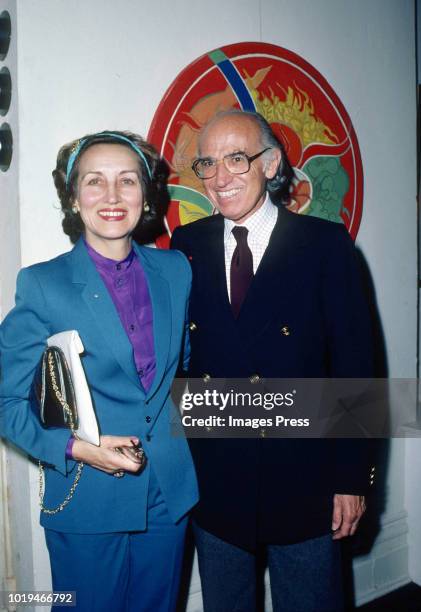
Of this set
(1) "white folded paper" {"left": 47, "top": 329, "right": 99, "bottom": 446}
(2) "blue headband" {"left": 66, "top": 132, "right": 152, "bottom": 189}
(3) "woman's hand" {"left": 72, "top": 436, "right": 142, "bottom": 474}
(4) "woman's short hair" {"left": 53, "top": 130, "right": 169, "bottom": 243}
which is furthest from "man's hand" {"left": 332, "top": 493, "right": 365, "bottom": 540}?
(2) "blue headband" {"left": 66, "top": 132, "right": 152, "bottom": 189}

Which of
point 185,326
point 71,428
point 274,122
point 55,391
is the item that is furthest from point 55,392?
point 274,122

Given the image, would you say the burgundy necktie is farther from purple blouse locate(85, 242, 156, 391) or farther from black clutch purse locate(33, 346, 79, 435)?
black clutch purse locate(33, 346, 79, 435)

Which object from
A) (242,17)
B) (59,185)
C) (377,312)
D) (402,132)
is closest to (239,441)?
(59,185)

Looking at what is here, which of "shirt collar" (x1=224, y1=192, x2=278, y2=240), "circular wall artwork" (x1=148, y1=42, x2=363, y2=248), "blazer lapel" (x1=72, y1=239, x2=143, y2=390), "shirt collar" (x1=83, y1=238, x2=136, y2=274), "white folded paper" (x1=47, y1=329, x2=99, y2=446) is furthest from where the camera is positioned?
"circular wall artwork" (x1=148, y1=42, x2=363, y2=248)

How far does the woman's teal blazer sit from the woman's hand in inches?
2.6

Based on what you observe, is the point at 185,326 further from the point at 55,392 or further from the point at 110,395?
the point at 55,392

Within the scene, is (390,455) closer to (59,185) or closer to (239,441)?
(239,441)

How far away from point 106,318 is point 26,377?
0.25 metres

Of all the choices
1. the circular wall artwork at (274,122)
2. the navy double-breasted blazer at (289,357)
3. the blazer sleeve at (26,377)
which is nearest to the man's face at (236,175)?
the navy double-breasted blazer at (289,357)

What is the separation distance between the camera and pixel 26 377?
1296mm

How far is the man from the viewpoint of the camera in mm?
1474

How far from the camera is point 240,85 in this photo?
82.5 inches

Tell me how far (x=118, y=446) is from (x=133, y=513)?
0.23 meters

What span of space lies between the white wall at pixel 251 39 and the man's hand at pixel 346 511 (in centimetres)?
106
